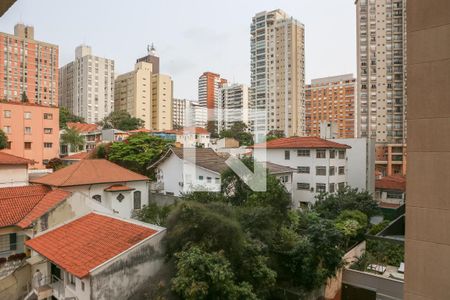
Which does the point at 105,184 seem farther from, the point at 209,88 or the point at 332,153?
the point at 209,88

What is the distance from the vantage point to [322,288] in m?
10.5

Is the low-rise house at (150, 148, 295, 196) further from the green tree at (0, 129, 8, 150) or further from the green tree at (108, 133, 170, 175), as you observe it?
the green tree at (0, 129, 8, 150)

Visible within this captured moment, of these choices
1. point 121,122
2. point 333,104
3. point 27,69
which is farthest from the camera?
point 333,104

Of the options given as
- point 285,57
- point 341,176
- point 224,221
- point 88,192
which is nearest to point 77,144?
point 88,192

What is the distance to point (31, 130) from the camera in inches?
1056

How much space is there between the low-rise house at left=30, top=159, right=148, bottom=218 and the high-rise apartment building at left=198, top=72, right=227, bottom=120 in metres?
51.6

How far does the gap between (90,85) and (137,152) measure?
4750cm

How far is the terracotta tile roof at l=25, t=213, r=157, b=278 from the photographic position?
7.75 metres

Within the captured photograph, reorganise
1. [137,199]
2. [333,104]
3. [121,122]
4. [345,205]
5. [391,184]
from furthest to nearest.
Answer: [333,104] < [121,122] < [391,184] < [345,205] < [137,199]

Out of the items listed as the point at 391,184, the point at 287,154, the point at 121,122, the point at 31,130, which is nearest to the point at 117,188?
the point at 287,154

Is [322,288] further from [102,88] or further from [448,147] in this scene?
[102,88]

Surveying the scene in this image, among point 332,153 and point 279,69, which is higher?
point 279,69

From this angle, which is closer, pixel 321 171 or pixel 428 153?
pixel 428 153

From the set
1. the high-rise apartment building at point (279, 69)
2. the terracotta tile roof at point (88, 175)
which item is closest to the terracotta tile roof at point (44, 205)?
the terracotta tile roof at point (88, 175)
